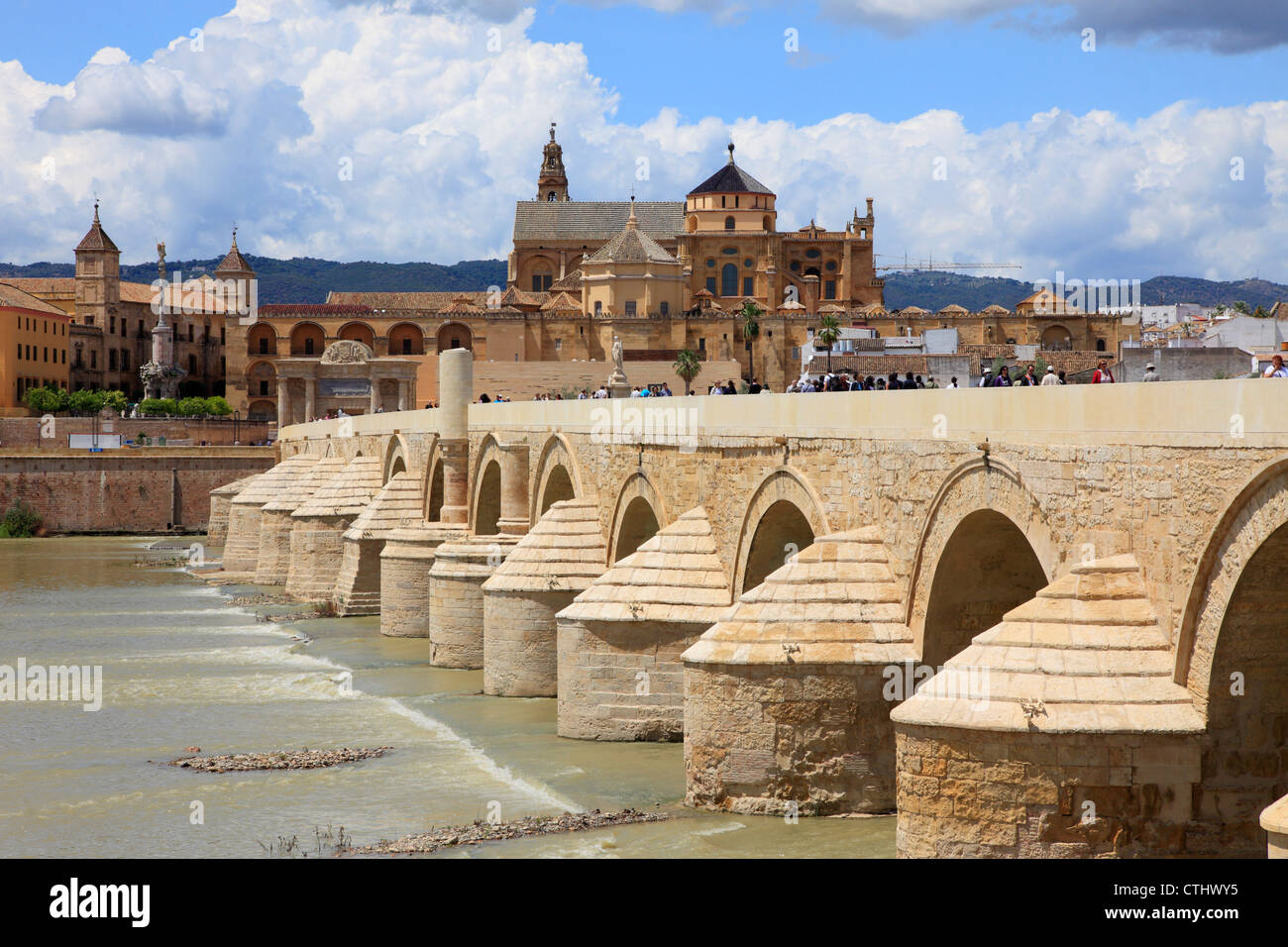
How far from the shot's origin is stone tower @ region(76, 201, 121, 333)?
104188 mm

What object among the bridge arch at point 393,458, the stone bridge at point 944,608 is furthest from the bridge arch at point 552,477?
the bridge arch at point 393,458

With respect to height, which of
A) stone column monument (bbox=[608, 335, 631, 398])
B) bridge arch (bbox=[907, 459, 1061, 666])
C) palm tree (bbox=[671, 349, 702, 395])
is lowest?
bridge arch (bbox=[907, 459, 1061, 666])

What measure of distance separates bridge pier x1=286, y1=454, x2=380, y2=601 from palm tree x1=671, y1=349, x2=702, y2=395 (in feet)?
112

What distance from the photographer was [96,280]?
104m

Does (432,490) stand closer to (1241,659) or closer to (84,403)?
(1241,659)

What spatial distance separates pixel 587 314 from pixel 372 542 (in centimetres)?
5287

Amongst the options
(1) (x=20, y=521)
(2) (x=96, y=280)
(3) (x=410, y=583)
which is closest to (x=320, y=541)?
(3) (x=410, y=583)

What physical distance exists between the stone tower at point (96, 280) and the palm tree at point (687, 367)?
146 ft

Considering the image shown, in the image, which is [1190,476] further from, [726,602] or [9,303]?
[9,303]

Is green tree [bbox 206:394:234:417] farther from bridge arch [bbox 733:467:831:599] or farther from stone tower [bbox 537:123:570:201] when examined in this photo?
bridge arch [bbox 733:467:831:599]

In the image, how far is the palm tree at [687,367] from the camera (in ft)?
245

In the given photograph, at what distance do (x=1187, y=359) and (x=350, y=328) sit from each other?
83.7 meters

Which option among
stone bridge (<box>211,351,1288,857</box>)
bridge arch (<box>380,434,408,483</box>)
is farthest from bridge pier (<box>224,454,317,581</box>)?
stone bridge (<box>211,351,1288,857</box>)

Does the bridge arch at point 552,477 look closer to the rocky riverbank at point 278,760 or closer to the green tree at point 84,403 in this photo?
the rocky riverbank at point 278,760
